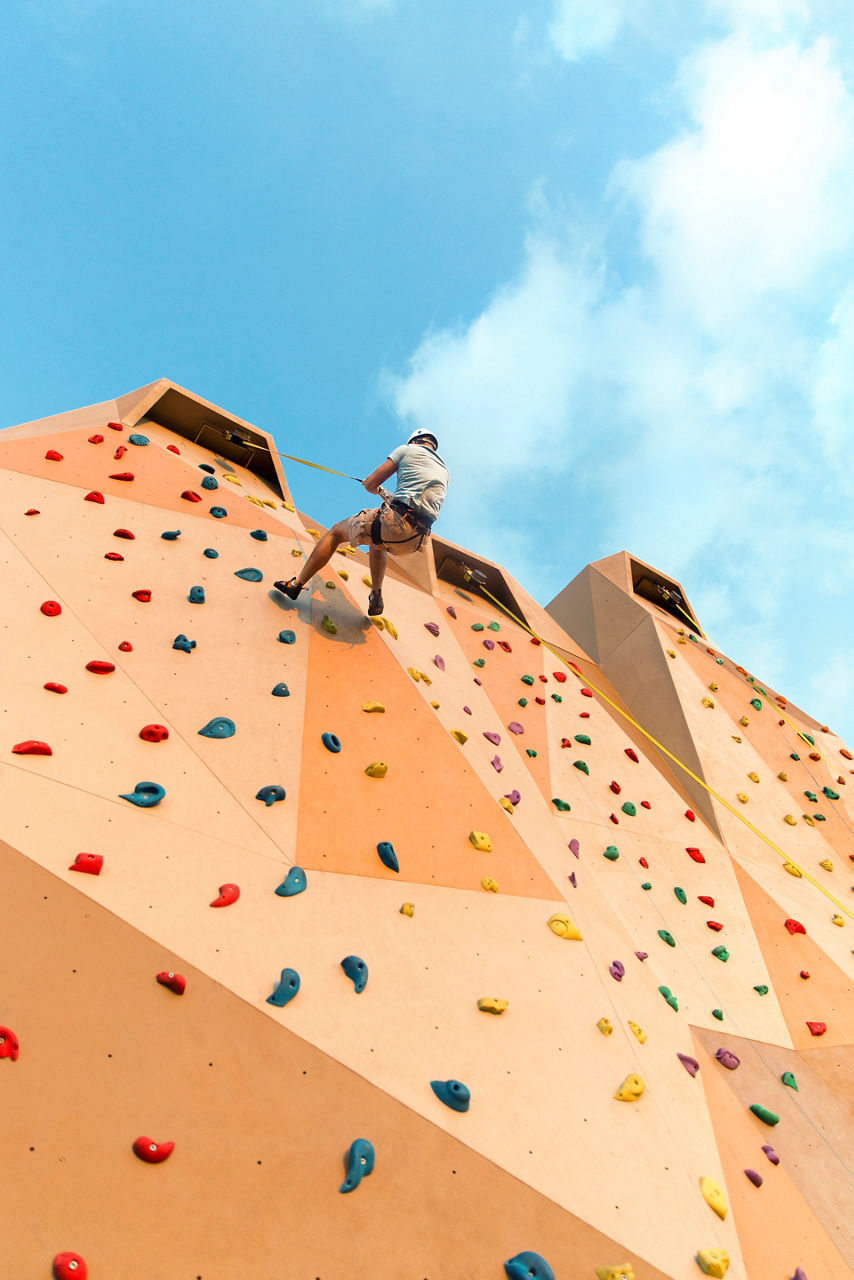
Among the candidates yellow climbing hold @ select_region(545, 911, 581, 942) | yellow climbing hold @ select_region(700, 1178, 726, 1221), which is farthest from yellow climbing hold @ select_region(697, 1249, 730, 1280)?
yellow climbing hold @ select_region(545, 911, 581, 942)

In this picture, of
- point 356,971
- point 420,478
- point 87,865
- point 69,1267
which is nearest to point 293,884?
point 356,971

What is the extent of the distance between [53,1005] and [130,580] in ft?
7.91

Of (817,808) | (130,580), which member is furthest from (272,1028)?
(817,808)

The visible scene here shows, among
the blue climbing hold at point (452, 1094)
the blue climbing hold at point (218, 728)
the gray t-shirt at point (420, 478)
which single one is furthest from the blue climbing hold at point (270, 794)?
the gray t-shirt at point (420, 478)

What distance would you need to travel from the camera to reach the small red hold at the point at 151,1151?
6.03ft

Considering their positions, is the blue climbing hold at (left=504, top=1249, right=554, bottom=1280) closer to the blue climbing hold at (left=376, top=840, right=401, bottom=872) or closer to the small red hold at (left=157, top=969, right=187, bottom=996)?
the small red hold at (left=157, top=969, right=187, bottom=996)

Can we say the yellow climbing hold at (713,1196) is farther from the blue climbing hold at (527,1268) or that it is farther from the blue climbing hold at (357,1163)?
the blue climbing hold at (357,1163)

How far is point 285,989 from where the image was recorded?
239cm

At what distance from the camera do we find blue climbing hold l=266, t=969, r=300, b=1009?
7.72ft

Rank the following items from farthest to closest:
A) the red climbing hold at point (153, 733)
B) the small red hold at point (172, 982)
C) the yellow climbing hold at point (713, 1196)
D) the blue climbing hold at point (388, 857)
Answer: the blue climbing hold at point (388, 857) < the red climbing hold at point (153, 733) < the yellow climbing hold at point (713, 1196) < the small red hold at point (172, 982)

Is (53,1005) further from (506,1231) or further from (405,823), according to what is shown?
(405,823)

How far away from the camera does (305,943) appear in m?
2.62

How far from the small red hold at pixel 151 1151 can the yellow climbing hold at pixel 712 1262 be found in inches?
70.4

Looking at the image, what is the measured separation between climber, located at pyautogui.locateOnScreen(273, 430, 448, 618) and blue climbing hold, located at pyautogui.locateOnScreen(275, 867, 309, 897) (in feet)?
6.68
